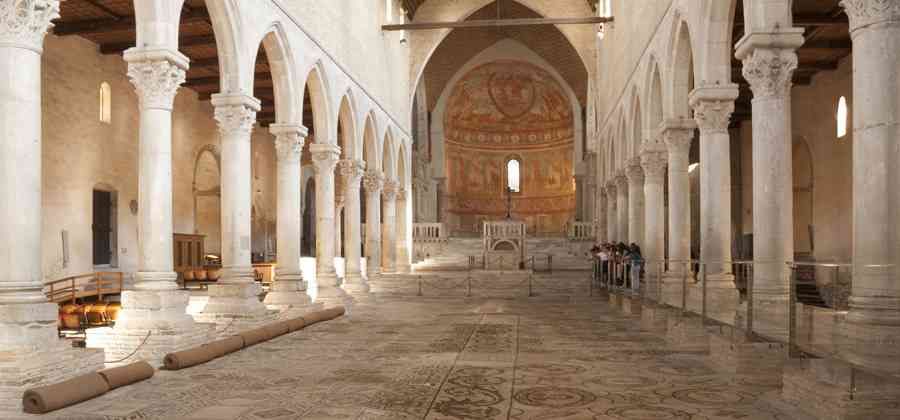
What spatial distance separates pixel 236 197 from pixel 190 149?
13709 mm

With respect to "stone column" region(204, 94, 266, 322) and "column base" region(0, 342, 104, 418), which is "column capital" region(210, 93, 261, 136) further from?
"column base" region(0, 342, 104, 418)

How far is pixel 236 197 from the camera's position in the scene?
46.5 ft

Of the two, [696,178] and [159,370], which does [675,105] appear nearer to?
[159,370]

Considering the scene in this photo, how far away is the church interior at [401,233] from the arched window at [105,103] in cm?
6

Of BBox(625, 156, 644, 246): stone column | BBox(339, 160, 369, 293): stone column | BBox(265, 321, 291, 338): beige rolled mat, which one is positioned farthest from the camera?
BBox(339, 160, 369, 293): stone column

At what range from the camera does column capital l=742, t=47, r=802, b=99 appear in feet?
34.2

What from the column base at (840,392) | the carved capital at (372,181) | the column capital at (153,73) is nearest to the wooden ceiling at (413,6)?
the carved capital at (372,181)

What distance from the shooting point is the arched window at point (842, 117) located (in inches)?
881

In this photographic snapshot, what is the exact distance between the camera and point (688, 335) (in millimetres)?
11430

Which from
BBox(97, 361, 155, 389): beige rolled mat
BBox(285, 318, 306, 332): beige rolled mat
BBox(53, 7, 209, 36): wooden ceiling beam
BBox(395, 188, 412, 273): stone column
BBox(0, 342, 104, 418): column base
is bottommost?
BBox(285, 318, 306, 332): beige rolled mat

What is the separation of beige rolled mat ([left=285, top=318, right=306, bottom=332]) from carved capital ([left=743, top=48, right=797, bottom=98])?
28.3 feet

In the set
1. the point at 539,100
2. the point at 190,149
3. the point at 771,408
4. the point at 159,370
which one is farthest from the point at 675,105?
the point at 539,100

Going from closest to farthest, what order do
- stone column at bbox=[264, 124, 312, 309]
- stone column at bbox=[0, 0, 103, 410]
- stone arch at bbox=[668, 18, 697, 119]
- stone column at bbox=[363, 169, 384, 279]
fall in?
stone column at bbox=[0, 0, 103, 410], stone arch at bbox=[668, 18, 697, 119], stone column at bbox=[264, 124, 312, 309], stone column at bbox=[363, 169, 384, 279]

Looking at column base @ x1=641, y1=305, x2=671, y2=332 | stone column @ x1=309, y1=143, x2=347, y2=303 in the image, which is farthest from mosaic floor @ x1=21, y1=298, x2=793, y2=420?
stone column @ x1=309, y1=143, x2=347, y2=303
